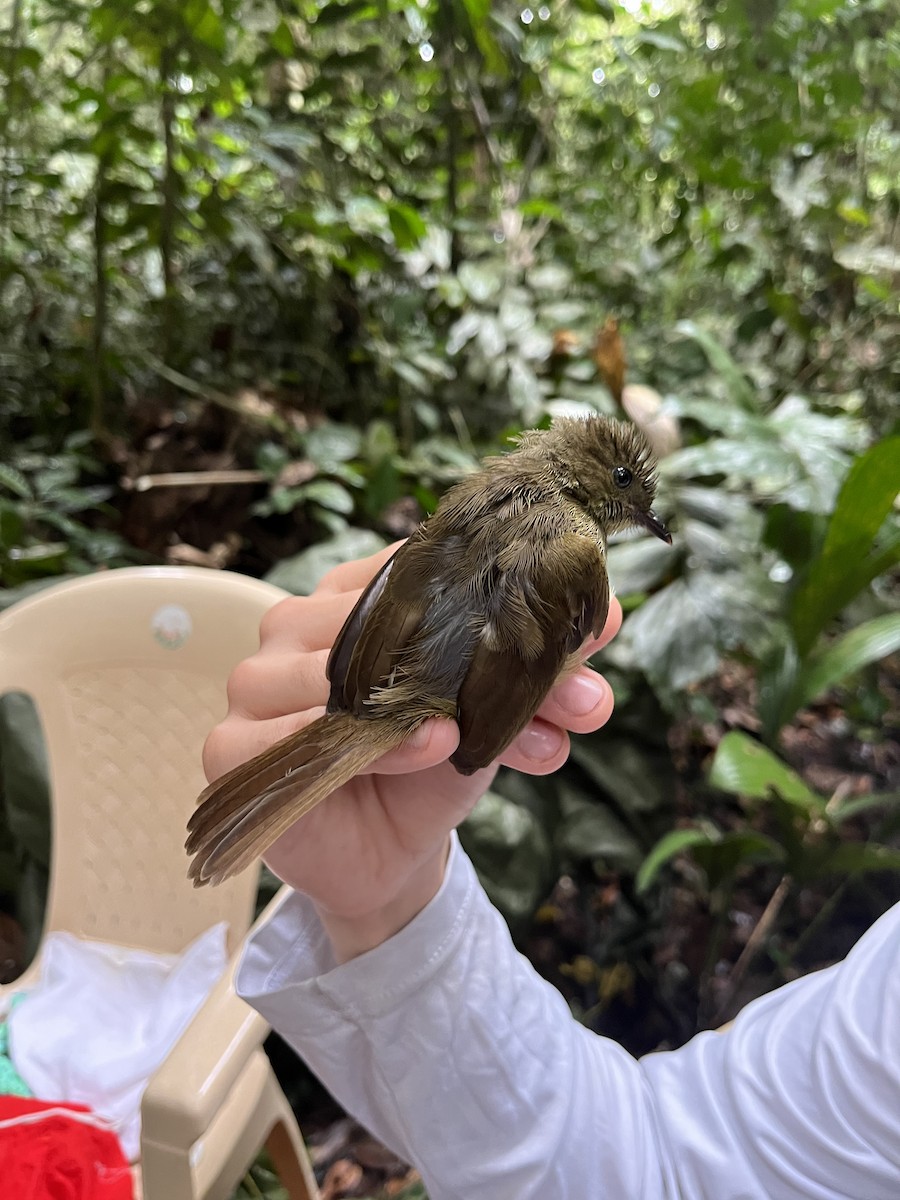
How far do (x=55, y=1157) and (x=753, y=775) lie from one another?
1084mm

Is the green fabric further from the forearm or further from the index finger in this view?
the index finger

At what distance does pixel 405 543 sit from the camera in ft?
2.44

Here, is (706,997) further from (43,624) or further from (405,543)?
(43,624)

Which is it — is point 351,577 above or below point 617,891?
above

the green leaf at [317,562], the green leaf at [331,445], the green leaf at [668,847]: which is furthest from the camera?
the green leaf at [331,445]

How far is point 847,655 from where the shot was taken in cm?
138

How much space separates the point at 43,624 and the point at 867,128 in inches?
80.9

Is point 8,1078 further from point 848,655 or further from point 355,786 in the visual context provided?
point 848,655

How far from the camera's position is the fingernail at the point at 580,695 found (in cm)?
67

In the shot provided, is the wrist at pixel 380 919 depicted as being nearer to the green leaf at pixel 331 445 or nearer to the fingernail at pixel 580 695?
the fingernail at pixel 580 695

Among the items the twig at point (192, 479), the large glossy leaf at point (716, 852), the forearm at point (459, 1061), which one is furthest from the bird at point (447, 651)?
the twig at point (192, 479)

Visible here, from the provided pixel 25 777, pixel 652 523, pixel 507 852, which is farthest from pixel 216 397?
pixel 652 523

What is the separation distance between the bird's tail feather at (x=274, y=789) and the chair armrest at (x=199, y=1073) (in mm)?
293

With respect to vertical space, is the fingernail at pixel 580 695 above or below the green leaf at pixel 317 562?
above
